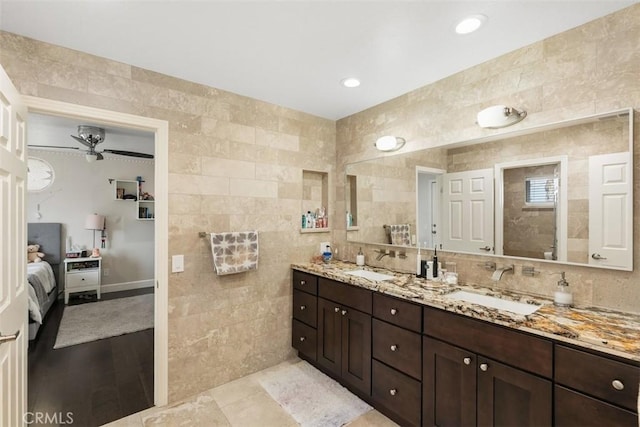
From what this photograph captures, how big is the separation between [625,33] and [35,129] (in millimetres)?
6074

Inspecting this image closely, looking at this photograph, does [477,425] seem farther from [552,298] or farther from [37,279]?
[37,279]

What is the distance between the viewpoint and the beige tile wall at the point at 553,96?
1.57 meters

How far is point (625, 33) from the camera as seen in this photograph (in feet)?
5.17

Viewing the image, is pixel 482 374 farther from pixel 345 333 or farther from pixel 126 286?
pixel 126 286

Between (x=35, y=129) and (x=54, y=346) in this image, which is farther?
(x=35, y=129)

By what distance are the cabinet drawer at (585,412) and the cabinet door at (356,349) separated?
1136 mm

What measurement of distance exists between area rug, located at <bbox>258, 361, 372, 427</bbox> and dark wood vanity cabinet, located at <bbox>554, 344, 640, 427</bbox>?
136 centimetres

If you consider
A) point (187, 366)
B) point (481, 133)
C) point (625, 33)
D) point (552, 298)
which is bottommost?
point (187, 366)

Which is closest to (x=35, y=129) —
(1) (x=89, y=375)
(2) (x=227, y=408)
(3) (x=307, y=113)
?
(1) (x=89, y=375)

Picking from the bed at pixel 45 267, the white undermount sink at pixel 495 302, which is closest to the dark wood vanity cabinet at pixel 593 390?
the white undermount sink at pixel 495 302

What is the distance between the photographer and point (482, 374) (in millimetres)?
1569

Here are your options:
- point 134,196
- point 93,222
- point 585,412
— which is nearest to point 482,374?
point 585,412

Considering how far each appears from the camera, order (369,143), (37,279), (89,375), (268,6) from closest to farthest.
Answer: (268,6) → (89,375) → (369,143) → (37,279)

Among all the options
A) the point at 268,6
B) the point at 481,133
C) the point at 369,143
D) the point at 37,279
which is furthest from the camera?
the point at 37,279
